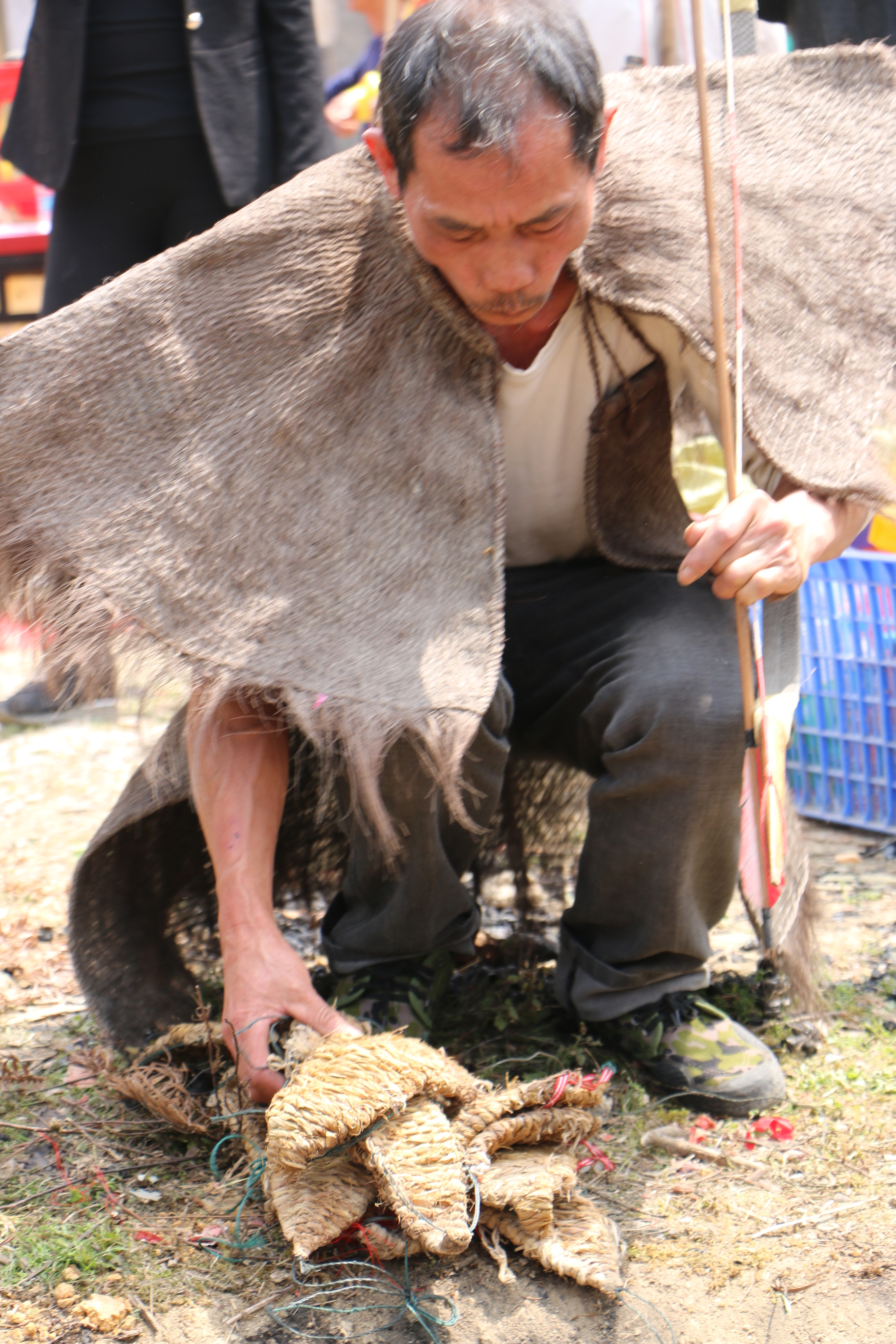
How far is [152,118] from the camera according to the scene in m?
2.31

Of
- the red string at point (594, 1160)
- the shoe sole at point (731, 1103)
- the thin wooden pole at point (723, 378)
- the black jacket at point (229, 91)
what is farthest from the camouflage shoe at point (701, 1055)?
the black jacket at point (229, 91)

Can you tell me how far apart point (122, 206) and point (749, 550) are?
5.23ft

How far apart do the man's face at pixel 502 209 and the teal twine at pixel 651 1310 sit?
1.01 meters

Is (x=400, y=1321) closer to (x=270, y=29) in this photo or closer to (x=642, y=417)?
(x=642, y=417)

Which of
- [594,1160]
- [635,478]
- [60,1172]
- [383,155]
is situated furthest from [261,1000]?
[383,155]

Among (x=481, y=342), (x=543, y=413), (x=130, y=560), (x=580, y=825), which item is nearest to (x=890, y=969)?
(x=580, y=825)

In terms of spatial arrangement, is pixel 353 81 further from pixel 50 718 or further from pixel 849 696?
pixel 849 696

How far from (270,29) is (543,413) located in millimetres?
1321

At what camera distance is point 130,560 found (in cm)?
137

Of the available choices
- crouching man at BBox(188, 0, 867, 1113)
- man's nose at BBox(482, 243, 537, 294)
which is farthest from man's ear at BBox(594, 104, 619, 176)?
man's nose at BBox(482, 243, 537, 294)

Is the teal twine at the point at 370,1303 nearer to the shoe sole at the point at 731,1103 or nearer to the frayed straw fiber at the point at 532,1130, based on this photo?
the frayed straw fiber at the point at 532,1130

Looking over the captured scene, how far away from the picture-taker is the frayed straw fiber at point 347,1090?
3.71 feet

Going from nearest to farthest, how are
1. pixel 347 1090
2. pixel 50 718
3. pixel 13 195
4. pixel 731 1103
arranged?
1. pixel 347 1090
2. pixel 731 1103
3. pixel 50 718
4. pixel 13 195

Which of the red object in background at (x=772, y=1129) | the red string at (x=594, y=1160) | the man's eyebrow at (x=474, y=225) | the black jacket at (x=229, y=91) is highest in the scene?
the black jacket at (x=229, y=91)
